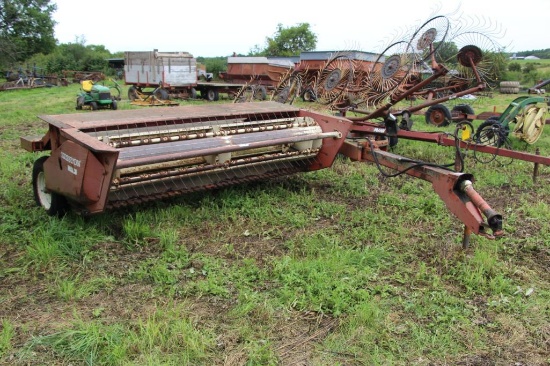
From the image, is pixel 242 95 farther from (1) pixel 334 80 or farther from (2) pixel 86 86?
(2) pixel 86 86

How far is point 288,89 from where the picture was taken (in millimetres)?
9289

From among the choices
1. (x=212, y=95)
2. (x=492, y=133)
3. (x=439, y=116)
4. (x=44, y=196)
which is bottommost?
(x=44, y=196)

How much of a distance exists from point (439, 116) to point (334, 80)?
3989 mm

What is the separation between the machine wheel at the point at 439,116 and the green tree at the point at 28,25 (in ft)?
100

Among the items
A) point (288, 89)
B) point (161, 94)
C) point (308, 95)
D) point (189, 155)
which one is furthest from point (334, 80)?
point (161, 94)

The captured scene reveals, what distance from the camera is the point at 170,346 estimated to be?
8.61 ft

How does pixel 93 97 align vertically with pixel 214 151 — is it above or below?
above

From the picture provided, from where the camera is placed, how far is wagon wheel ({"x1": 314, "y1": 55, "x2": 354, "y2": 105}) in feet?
26.1

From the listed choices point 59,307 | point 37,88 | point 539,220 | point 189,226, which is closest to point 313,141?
point 189,226

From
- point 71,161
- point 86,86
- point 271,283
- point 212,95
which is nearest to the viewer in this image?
point 271,283

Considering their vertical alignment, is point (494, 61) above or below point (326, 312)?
above

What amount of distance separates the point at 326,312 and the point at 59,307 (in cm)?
171

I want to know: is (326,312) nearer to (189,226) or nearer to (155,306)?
(155,306)

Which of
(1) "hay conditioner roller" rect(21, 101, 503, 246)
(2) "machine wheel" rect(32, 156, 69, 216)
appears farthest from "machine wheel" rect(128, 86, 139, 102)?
(2) "machine wheel" rect(32, 156, 69, 216)
